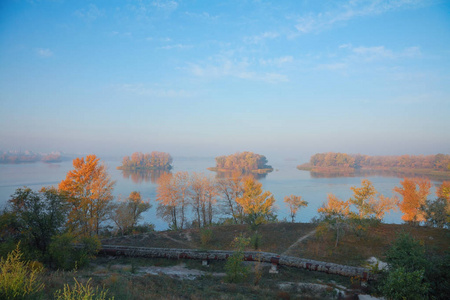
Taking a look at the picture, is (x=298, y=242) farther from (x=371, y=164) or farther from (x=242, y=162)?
(x=371, y=164)

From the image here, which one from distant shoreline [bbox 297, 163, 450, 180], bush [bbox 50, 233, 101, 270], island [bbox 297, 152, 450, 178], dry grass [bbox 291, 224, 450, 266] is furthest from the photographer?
distant shoreline [bbox 297, 163, 450, 180]

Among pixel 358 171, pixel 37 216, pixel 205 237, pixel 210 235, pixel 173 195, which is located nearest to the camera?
pixel 37 216

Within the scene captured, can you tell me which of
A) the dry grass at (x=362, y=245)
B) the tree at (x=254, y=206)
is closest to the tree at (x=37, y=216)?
the dry grass at (x=362, y=245)

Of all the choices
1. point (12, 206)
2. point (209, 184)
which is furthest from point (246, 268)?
point (209, 184)

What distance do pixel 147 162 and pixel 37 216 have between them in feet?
252

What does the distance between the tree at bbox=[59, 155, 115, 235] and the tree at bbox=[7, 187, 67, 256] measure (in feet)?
21.8

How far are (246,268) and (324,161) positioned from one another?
97.6m

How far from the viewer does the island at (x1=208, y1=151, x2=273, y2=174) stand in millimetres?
87125

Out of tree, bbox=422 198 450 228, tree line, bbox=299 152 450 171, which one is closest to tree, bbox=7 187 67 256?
tree, bbox=422 198 450 228

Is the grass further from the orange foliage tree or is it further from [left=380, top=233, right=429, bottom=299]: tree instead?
the orange foliage tree

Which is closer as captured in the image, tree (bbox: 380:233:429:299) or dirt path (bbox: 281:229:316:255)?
tree (bbox: 380:233:429:299)

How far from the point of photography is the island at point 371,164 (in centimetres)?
7650

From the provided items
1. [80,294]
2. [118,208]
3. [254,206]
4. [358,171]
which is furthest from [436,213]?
[358,171]

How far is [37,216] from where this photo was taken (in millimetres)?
13711
